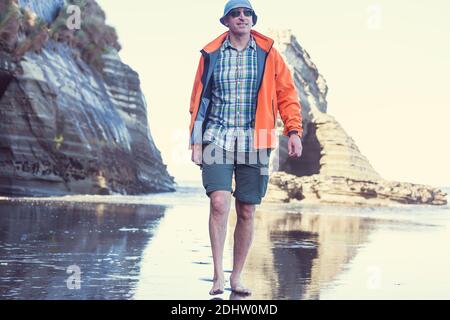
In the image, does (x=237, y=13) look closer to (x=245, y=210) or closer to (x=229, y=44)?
(x=229, y=44)

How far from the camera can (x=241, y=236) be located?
634 cm

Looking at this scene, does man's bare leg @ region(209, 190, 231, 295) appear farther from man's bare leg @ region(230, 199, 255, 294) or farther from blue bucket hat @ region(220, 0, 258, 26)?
blue bucket hat @ region(220, 0, 258, 26)

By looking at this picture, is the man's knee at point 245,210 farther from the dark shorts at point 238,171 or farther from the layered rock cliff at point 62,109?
the layered rock cliff at point 62,109

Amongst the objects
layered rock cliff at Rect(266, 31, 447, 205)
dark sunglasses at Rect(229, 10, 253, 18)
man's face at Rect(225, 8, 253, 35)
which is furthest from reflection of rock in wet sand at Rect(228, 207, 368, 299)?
layered rock cliff at Rect(266, 31, 447, 205)

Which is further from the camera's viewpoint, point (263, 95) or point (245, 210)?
point (245, 210)

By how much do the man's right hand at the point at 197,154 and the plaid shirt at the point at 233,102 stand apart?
0.22ft

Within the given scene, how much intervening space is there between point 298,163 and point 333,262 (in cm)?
4965

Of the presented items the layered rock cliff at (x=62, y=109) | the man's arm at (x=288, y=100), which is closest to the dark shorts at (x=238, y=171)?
the man's arm at (x=288, y=100)

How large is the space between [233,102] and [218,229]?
2.94 ft

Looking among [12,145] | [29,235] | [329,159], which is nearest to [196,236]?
[29,235]

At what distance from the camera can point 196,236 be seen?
41.0ft

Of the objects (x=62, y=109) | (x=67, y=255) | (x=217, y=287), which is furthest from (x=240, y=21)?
(x=62, y=109)

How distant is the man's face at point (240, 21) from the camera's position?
19.8 feet

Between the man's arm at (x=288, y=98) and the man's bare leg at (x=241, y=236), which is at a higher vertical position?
the man's arm at (x=288, y=98)
